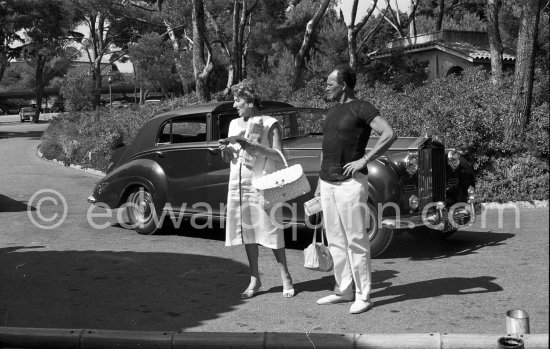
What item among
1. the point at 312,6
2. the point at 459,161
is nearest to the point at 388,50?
the point at 312,6

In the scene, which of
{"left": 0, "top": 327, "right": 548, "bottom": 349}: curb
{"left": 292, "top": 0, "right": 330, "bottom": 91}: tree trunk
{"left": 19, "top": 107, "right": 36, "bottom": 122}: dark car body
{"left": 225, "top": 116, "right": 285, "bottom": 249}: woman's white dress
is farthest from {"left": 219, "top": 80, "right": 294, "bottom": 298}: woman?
{"left": 19, "top": 107, "right": 36, "bottom": 122}: dark car body

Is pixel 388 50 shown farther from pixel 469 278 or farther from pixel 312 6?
pixel 469 278

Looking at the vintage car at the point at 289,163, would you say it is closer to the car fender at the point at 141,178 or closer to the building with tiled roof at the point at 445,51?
the car fender at the point at 141,178

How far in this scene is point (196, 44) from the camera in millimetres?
23812

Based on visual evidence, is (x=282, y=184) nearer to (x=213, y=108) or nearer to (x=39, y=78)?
(x=213, y=108)

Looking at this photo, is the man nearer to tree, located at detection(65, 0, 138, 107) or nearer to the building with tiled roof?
the building with tiled roof

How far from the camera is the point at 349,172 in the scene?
19.7 ft

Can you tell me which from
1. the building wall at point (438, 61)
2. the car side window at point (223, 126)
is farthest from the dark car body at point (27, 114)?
the car side window at point (223, 126)

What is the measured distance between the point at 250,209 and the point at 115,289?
1.65 m

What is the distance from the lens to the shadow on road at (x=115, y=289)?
20.5ft

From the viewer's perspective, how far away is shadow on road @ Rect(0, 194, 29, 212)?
1335cm

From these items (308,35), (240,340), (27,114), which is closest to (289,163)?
(240,340)

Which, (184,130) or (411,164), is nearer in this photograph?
(411,164)

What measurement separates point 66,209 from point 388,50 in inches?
1156
